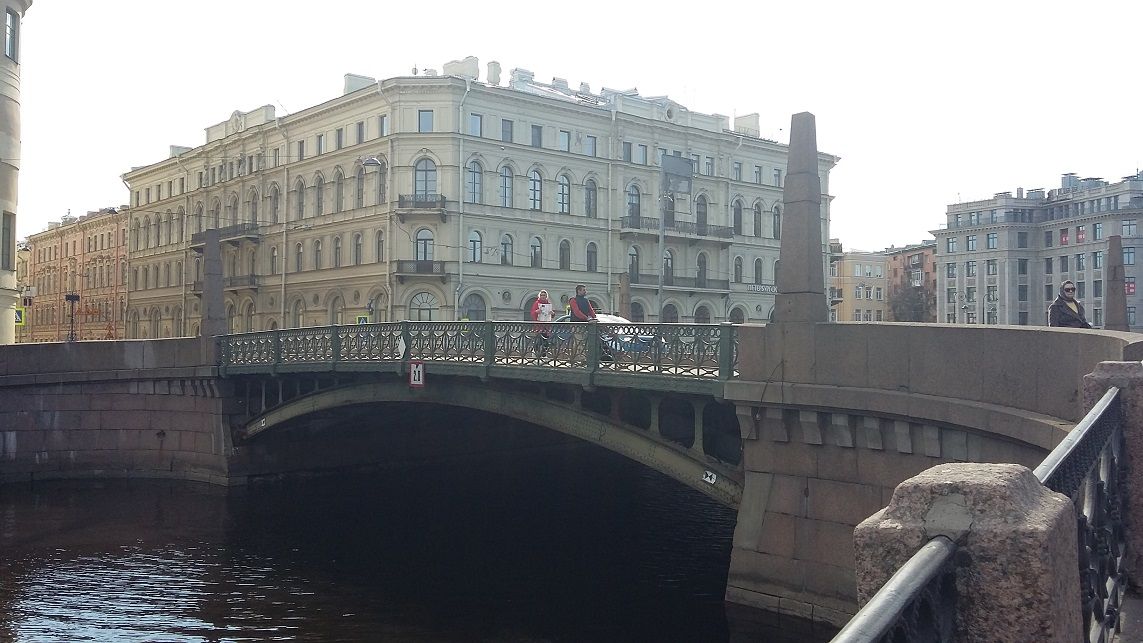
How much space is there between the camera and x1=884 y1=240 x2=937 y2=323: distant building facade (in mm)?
93750

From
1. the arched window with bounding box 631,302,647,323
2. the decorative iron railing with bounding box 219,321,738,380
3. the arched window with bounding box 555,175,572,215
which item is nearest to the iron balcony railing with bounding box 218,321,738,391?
the decorative iron railing with bounding box 219,321,738,380

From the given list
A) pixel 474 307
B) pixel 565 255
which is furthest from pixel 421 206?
pixel 565 255

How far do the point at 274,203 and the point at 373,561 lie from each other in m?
36.9

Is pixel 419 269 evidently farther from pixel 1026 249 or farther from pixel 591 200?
pixel 1026 249

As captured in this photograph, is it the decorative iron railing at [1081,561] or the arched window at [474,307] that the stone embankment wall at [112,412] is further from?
Answer: the decorative iron railing at [1081,561]

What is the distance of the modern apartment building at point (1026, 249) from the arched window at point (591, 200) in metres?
44.0

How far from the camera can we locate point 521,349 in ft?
52.7

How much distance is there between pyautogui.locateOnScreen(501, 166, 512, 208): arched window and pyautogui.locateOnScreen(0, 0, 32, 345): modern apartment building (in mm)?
21654

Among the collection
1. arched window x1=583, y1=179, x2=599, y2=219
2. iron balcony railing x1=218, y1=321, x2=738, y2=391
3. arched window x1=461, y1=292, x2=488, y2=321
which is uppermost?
arched window x1=583, y1=179, x2=599, y2=219

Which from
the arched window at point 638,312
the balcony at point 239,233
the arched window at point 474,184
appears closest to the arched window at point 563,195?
the arched window at point 474,184

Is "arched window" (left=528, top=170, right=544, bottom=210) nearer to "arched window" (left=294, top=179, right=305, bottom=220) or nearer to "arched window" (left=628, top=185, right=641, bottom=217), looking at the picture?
"arched window" (left=628, top=185, right=641, bottom=217)

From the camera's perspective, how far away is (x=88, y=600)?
49.7ft

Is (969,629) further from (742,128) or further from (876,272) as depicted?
(876,272)

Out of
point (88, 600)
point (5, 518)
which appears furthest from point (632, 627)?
point (5, 518)
